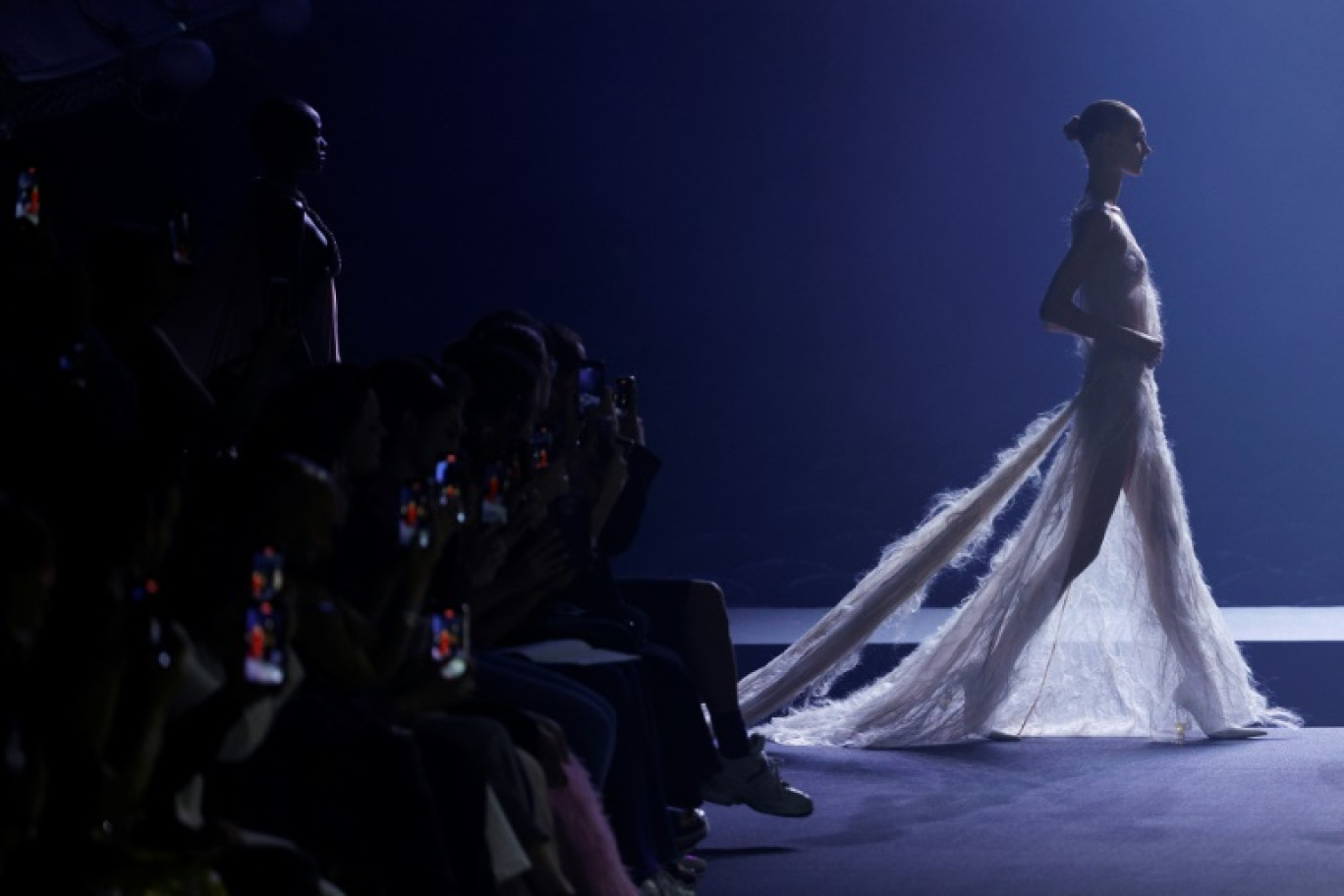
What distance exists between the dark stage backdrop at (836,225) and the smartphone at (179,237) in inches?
209

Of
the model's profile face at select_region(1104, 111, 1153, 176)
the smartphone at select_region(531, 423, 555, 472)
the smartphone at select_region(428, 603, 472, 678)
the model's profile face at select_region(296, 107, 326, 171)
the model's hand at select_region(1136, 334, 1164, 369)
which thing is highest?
the model's profile face at select_region(1104, 111, 1153, 176)

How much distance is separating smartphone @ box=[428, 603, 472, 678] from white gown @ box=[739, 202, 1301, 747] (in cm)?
277

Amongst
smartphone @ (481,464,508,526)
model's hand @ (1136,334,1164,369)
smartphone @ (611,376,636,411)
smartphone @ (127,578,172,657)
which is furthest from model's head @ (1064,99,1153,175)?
smartphone @ (127,578,172,657)

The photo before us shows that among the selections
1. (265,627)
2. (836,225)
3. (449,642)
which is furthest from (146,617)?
(836,225)

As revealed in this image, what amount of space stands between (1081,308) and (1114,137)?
1.36ft

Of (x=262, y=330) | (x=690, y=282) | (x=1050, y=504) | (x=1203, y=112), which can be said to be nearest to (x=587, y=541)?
(x=262, y=330)

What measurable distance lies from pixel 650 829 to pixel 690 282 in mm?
4989

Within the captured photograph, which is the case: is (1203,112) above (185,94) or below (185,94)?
above

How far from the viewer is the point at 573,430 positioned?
390 cm

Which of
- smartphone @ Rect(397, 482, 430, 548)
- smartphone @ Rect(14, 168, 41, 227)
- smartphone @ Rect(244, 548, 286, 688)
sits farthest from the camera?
smartphone @ Rect(14, 168, 41, 227)

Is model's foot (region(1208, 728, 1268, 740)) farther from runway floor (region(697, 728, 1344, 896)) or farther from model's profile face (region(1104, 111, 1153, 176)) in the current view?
model's profile face (region(1104, 111, 1153, 176))

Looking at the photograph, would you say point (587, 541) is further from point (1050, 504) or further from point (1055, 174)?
point (1055, 174)

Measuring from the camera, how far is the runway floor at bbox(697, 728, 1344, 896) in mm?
3570

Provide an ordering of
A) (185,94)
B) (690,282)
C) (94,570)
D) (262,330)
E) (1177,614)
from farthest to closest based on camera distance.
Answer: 1. (690,282)
2. (185,94)
3. (1177,614)
4. (262,330)
5. (94,570)
